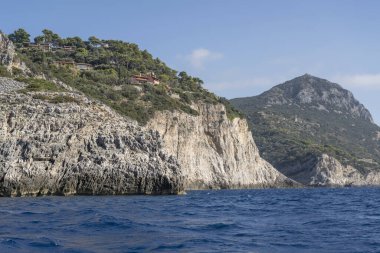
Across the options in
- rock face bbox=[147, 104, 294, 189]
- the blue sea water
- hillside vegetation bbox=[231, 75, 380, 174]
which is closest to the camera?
the blue sea water

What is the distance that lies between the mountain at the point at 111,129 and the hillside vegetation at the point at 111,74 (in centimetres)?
21

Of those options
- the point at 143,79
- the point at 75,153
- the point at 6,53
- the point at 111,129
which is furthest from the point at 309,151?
the point at 75,153

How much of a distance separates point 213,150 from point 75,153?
4258cm

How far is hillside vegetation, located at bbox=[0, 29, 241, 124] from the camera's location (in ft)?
240

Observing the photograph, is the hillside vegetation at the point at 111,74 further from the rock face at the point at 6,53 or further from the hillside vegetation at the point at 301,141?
the hillside vegetation at the point at 301,141

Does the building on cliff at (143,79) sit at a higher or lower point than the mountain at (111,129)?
higher

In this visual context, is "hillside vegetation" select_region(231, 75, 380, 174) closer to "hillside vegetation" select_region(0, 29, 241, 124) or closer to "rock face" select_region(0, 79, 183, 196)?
"hillside vegetation" select_region(0, 29, 241, 124)

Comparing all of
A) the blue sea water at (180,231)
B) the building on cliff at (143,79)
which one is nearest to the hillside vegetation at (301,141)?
the building on cliff at (143,79)

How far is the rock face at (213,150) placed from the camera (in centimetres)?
7706

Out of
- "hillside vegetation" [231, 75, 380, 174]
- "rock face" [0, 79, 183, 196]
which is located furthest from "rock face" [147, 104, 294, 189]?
"hillside vegetation" [231, 75, 380, 174]

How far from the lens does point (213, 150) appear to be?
85.0 metres

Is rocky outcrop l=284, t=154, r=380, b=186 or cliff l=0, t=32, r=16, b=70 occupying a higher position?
cliff l=0, t=32, r=16, b=70

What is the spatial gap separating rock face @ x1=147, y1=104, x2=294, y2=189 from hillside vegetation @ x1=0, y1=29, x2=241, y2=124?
2.15 metres

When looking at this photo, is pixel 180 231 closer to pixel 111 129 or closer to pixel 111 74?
pixel 111 129
